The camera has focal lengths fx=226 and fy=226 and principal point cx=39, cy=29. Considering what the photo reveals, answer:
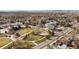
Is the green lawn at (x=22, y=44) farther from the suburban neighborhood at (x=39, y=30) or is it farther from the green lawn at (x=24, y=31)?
the green lawn at (x=24, y=31)

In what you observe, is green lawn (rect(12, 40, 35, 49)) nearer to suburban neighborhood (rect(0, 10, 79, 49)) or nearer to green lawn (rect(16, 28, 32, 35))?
suburban neighborhood (rect(0, 10, 79, 49))

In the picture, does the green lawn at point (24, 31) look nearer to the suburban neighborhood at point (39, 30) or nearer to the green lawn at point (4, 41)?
the suburban neighborhood at point (39, 30)

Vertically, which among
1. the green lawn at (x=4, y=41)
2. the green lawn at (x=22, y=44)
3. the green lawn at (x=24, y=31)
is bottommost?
the green lawn at (x=22, y=44)

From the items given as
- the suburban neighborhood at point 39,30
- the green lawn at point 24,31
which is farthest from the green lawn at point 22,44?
the green lawn at point 24,31

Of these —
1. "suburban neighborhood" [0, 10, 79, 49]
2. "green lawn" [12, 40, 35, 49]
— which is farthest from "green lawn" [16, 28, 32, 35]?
"green lawn" [12, 40, 35, 49]

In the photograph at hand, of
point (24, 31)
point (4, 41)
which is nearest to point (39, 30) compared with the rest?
point (24, 31)

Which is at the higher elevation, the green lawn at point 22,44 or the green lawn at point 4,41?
the green lawn at point 4,41

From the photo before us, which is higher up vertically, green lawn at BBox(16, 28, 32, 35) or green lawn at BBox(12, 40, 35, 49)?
green lawn at BBox(16, 28, 32, 35)

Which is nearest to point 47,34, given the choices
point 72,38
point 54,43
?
point 54,43
